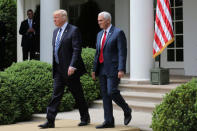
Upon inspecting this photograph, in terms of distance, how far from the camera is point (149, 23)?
35.4ft

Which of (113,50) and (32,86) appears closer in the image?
(113,50)

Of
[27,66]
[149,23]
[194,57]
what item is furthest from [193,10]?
[27,66]

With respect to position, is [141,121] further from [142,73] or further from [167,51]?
[167,51]

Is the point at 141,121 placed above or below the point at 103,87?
below

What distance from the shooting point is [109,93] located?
7.23m

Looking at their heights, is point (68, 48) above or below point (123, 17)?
below

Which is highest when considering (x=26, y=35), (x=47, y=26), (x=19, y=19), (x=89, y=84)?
(x=19, y=19)

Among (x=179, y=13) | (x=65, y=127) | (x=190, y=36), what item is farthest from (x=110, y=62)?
(x=179, y=13)

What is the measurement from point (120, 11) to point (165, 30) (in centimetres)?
457

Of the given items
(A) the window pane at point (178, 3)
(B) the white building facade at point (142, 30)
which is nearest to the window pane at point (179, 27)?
(B) the white building facade at point (142, 30)

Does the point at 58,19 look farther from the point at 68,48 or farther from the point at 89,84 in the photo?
the point at 89,84

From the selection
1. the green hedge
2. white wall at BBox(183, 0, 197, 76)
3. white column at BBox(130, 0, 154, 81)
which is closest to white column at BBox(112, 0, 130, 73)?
white wall at BBox(183, 0, 197, 76)

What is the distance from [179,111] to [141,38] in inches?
185

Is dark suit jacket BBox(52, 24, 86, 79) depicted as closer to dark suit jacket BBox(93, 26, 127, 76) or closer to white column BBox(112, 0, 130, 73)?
dark suit jacket BBox(93, 26, 127, 76)
